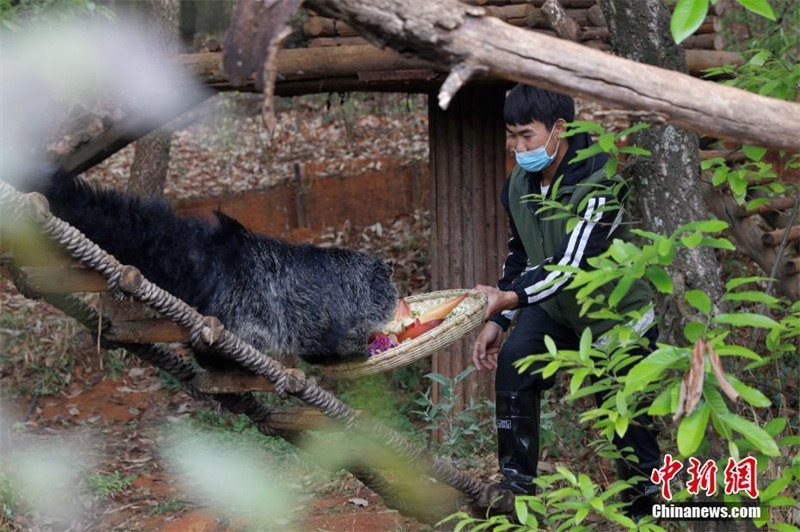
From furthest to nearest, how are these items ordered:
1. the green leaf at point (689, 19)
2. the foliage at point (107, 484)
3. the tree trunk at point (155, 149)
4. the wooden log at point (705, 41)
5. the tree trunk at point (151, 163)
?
the tree trunk at point (151, 163)
the tree trunk at point (155, 149)
the wooden log at point (705, 41)
the foliage at point (107, 484)
the green leaf at point (689, 19)

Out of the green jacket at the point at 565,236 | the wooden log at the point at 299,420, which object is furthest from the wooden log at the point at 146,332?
the green jacket at the point at 565,236

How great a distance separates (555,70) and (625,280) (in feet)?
1.87

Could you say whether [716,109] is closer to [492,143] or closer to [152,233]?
[152,233]

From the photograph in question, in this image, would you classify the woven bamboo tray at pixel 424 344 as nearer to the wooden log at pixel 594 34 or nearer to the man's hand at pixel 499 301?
the man's hand at pixel 499 301

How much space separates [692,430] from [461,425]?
358 cm

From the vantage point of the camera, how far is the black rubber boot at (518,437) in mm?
3826

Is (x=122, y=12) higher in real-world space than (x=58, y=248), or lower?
higher

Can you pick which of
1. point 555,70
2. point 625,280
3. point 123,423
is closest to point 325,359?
point 625,280

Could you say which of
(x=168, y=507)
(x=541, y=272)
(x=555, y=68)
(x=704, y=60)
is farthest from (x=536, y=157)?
(x=168, y=507)

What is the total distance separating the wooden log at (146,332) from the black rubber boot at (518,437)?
4.42 feet

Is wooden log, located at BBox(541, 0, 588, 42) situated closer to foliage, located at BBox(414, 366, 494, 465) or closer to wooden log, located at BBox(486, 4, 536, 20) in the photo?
wooden log, located at BBox(486, 4, 536, 20)

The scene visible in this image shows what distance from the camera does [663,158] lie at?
3.64m

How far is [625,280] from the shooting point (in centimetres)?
232

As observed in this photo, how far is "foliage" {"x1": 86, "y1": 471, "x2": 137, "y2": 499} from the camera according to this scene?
5.33 meters
